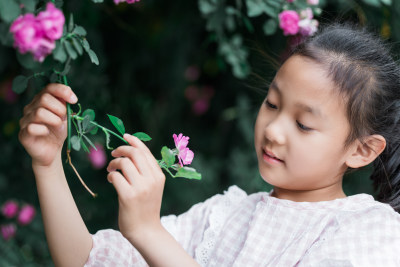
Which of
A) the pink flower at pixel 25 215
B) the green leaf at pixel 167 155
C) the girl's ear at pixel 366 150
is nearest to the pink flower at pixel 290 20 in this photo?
the girl's ear at pixel 366 150

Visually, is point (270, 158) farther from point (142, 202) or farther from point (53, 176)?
point (53, 176)

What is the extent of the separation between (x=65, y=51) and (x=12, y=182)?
1853 mm

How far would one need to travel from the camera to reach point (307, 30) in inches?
64.6

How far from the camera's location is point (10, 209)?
2402mm

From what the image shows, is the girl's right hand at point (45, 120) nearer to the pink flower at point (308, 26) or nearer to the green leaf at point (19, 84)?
the green leaf at point (19, 84)

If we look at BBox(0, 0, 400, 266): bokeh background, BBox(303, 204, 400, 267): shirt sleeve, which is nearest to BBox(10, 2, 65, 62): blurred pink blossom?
BBox(303, 204, 400, 267): shirt sleeve

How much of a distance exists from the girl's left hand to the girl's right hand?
137 mm

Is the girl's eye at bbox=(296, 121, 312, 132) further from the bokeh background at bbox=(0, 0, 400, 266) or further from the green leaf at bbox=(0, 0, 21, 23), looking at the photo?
the bokeh background at bbox=(0, 0, 400, 266)

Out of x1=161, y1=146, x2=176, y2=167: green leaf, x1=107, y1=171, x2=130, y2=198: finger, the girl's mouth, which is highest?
x1=161, y1=146, x2=176, y2=167: green leaf

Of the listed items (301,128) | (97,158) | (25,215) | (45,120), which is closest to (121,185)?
(45,120)

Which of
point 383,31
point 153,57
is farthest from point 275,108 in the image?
point 153,57

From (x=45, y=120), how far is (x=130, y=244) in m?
0.48

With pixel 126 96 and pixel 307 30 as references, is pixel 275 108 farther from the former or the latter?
pixel 126 96

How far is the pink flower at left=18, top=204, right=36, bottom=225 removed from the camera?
2402 mm
